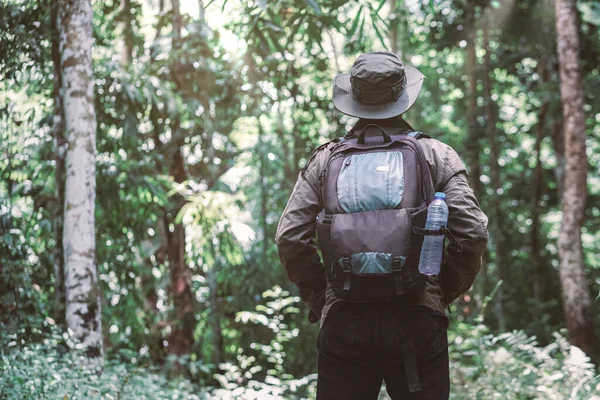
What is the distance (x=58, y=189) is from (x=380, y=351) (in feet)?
16.1

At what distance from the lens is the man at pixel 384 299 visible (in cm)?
260

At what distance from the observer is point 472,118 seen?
56.7 ft

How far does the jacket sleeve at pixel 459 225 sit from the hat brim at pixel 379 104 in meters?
0.28

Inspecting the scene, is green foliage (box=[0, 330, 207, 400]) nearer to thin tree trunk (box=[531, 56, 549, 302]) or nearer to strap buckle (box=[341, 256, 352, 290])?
strap buckle (box=[341, 256, 352, 290])

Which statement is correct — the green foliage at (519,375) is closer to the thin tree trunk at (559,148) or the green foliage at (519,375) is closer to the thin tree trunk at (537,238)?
the thin tree trunk at (559,148)

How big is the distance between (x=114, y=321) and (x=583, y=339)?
736 cm

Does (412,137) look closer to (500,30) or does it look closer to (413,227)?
(413,227)

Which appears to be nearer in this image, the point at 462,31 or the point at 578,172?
the point at 578,172

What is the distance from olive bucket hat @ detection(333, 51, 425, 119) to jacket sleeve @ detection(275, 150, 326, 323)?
1.06ft

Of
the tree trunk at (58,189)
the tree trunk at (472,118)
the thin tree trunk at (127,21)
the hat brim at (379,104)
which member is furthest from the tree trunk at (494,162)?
the hat brim at (379,104)

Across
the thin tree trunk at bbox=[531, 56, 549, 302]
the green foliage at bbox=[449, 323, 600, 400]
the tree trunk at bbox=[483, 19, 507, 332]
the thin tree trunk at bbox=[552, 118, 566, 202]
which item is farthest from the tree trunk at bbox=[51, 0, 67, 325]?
the thin tree trunk at bbox=[531, 56, 549, 302]

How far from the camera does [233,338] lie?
12578 millimetres

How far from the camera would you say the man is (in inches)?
103

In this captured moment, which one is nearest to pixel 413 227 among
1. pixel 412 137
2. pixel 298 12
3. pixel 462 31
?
pixel 412 137
